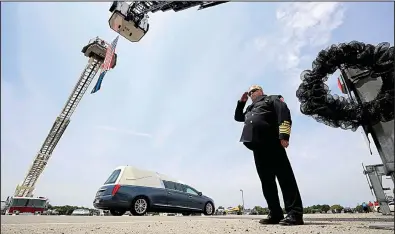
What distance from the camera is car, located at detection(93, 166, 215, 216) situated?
8.64 meters

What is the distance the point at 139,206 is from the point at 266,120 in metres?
6.40

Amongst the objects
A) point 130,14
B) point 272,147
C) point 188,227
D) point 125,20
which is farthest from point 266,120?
point 130,14

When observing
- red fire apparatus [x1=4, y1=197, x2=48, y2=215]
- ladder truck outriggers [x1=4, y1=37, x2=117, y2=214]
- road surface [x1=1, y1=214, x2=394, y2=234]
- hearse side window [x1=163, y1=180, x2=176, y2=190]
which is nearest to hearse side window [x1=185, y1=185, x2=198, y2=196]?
hearse side window [x1=163, y1=180, x2=176, y2=190]

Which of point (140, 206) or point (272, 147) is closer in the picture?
point (272, 147)

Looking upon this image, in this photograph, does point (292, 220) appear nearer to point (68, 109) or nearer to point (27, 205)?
point (27, 205)

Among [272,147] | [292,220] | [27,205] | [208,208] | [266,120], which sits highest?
[27,205]

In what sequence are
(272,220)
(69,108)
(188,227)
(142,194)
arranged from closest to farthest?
(188,227), (272,220), (142,194), (69,108)

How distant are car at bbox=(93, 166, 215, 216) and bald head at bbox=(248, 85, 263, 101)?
19.7 ft

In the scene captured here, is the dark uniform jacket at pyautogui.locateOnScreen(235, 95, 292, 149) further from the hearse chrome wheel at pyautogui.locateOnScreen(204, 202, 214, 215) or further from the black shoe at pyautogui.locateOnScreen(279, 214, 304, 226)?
the hearse chrome wheel at pyautogui.locateOnScreen(204, 202, 214, 215)

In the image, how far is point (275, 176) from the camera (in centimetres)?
369

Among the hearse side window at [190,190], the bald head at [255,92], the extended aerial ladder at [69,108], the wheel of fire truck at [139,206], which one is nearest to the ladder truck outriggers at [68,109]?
the extended aerial ladder at [69,108]

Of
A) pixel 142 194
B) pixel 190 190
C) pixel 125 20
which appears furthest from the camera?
pixel 125 20

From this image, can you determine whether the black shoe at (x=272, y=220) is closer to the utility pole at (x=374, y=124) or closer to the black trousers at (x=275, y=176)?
the black trousers at (x=275, y=176)

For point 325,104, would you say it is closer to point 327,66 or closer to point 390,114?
point 327,66
